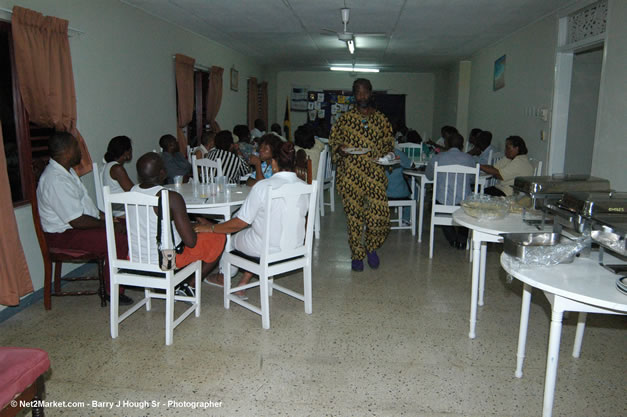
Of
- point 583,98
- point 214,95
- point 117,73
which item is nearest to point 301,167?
point 117,73

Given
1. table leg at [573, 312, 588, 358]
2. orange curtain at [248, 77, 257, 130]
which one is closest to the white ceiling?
orange curtain at [248, 77, 257, 130]

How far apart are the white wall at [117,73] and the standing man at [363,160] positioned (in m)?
2.28

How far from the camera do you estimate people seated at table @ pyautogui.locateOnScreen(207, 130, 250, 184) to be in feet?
15.3

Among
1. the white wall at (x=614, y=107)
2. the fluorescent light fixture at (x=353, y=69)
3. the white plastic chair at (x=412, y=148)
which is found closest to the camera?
the white wall at (x=614, y=107)

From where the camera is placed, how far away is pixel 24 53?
3.38 metres

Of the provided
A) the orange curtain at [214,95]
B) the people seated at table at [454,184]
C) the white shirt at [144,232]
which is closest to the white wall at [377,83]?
the orange curtain at [214,95]

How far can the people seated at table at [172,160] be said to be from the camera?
5125 mm

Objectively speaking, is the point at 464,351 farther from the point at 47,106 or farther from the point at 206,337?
the point at 47,106

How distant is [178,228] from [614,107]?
3.75 metres

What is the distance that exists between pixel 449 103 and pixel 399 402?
31.9 feet

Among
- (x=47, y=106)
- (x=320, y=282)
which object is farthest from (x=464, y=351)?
(x=47, y=106)

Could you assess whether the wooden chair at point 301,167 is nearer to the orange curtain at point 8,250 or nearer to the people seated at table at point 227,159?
the people seated at table at point 227,159

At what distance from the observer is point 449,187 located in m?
4.54

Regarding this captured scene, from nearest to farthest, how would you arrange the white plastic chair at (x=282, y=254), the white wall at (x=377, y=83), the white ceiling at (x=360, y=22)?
the white plastic chair at (x=282, y=254) < the white ceiling at (x=360, y=22) < the white wall at (x=377, y=83)
